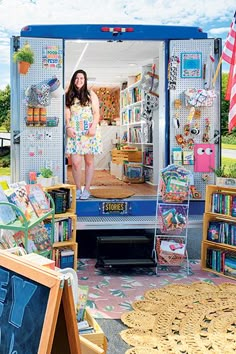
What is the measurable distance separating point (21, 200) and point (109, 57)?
15.6 feet

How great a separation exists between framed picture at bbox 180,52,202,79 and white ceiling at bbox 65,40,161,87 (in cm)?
110

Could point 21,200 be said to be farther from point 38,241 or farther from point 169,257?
point 169,257

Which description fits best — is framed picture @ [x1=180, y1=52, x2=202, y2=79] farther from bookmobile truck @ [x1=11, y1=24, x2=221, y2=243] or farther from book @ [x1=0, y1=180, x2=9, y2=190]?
book @ [x1=0, y1=180, x2=9, y2=190]

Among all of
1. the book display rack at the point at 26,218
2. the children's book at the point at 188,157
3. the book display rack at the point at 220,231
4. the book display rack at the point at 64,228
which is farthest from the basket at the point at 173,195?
the book display rack at the point at 26,218

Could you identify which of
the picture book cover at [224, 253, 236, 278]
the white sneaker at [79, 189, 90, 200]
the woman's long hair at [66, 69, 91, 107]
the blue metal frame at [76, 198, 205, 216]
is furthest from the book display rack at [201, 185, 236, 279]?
the woman's long hair at [66, 69, 91, 107]

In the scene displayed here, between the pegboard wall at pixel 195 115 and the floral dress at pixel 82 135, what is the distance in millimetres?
1094

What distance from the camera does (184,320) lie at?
358cm

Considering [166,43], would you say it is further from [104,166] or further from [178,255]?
[104,166]

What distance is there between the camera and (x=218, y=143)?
5.32 m

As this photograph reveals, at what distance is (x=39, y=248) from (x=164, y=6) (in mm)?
8466

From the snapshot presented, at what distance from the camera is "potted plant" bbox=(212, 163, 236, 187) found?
484cm

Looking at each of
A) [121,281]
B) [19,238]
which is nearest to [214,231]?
[121,281]

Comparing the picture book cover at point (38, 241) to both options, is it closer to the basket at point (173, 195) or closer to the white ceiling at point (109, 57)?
the basket at point (173, 195)

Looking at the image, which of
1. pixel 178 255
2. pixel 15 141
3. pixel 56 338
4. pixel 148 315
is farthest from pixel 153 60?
pixel 56 338
